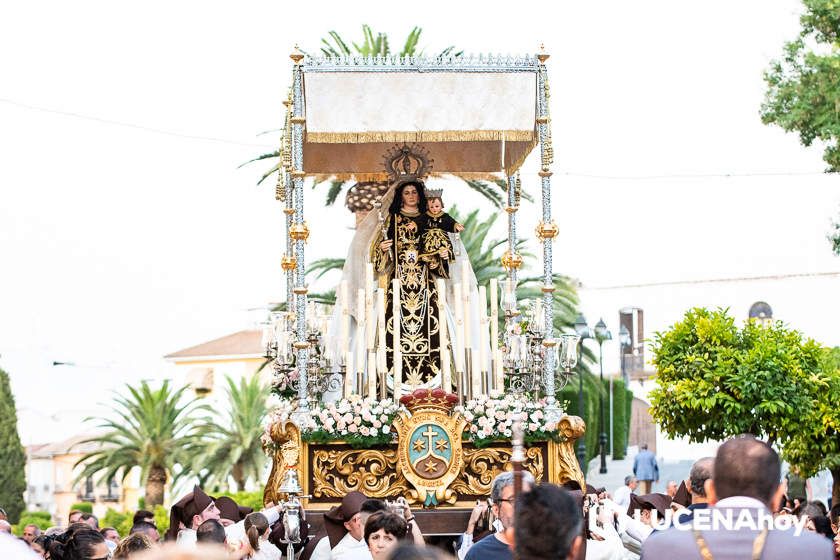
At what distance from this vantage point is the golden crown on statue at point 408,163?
15.9 meters

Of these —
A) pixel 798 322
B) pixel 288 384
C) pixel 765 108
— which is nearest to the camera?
pixel 288 384

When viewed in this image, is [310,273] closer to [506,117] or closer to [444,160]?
[444,160]

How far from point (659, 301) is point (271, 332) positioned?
48554 mm

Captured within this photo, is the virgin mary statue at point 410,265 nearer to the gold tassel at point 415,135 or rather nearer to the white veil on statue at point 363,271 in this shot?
the white veil on statue at point 363,271

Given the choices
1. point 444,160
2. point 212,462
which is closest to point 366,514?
Result: point 444,160

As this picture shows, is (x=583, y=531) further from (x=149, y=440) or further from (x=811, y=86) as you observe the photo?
(x=149, y=440)

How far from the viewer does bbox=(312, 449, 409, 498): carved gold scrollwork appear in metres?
13.7

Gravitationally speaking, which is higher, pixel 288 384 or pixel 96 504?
pixel 288 384

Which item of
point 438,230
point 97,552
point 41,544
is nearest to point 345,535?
point 41,544

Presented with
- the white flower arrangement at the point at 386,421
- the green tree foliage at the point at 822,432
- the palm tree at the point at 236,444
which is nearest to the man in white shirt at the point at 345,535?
the white flower arrangement at the point at 386,421

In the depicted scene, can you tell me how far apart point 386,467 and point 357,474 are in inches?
10.7

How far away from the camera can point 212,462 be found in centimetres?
4444

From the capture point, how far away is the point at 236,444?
44.9m

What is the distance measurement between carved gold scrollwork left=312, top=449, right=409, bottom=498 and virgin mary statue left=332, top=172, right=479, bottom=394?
1556mm
